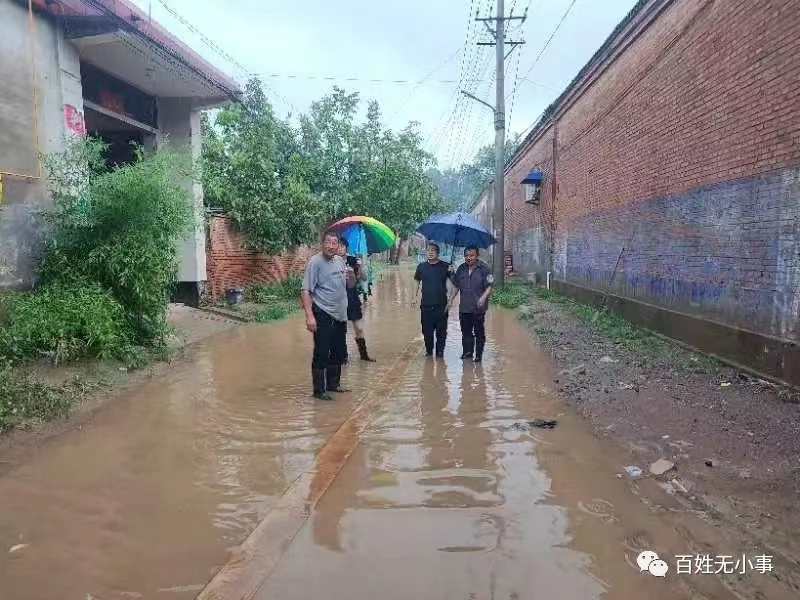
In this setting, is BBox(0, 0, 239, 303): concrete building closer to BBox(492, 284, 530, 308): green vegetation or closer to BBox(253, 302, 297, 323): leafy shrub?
BBox(253, 302, 297, 323): leafy shrub

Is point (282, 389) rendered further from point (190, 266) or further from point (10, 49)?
point (190, 266)

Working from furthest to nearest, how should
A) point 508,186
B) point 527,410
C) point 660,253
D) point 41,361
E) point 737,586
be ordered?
point 508,186, point 660,253, point 41,361, point 527,410, point 737,586

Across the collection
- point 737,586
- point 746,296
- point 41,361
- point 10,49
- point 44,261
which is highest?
point 10,49

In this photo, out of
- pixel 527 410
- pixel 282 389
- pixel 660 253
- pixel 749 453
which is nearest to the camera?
pixel 749 453

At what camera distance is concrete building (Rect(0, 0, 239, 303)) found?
7203 mm

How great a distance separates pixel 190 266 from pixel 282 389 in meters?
6.90

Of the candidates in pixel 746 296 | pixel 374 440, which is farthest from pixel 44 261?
pixel 746 296

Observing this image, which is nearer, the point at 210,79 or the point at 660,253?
the point at 660,253

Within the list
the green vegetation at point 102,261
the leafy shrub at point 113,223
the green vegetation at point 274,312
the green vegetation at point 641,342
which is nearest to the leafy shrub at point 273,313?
the green vegetation at point 274,312

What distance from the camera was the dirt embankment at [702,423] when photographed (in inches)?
144

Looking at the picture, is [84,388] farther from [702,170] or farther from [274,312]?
[702,170]

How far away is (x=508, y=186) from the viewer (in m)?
28.7

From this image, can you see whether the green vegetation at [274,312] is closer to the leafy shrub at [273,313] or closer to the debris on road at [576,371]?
the leafy shrub at [273,313]

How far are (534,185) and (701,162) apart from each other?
1279cm
